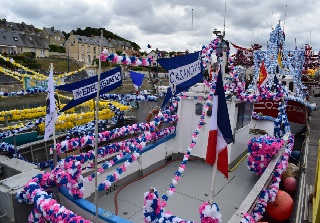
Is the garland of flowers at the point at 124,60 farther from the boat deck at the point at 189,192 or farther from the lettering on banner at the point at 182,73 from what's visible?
the boat deck at the point at 189,192

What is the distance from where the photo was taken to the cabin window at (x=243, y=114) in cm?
860

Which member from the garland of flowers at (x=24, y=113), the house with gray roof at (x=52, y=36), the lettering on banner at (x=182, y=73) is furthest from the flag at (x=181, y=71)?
the house with gray roof at (x=52, y=36)

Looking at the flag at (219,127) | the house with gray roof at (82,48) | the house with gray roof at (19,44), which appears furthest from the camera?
the house with gray roof at (82,48)

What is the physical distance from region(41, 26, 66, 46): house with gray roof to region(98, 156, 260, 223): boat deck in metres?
85.7

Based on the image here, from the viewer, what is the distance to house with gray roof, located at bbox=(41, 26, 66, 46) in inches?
3282

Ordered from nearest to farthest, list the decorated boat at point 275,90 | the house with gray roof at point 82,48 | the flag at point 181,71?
the flag at point 181,71 < the decorated boat at point 275,90 < the house with gray roof at point 82,48

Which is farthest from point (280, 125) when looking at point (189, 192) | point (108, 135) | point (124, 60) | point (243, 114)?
point (124, 60)

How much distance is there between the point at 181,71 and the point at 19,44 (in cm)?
6220

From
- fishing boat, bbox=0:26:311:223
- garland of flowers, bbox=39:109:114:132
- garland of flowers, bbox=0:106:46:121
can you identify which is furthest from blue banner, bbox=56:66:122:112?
garland of flowers, bbox=0:106:46:121

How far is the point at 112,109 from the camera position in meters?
12.5

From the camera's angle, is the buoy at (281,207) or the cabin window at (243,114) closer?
the buoy at (281,207)

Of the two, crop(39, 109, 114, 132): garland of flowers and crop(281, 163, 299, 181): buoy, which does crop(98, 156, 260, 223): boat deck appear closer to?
crop(281, 163, 299, 181): buoy

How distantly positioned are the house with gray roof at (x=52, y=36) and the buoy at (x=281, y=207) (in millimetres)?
87431

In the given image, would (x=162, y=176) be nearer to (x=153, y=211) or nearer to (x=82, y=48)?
(x=153, y=211)
